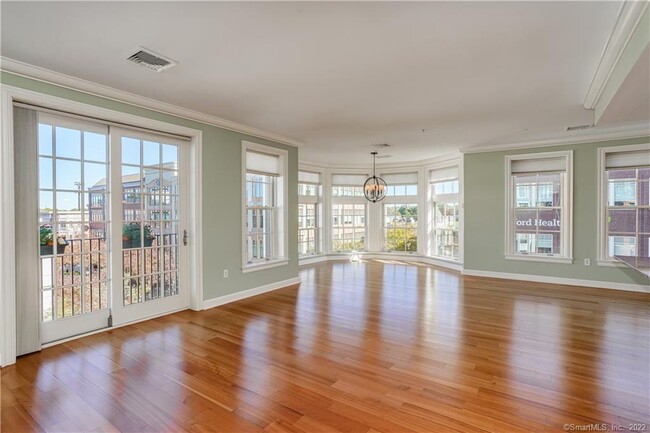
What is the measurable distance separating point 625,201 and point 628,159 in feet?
2.27

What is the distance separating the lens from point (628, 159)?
5430 millimetres

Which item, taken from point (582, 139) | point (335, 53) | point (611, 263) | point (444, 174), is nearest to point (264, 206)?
point (335, 53)

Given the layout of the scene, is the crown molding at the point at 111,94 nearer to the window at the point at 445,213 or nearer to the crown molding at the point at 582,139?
the crown molding at the point at 582,139

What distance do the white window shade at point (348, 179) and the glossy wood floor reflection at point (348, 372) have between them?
499 cm

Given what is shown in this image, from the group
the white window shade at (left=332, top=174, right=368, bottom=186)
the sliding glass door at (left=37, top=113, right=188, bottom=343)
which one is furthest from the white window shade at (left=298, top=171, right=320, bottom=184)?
the sliding glass door at (left=37, top=113, right=188, bottom=343)

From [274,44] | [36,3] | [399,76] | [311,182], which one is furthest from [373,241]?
[36,3]

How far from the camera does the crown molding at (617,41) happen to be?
6.75ft

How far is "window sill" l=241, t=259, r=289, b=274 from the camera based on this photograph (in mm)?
5105

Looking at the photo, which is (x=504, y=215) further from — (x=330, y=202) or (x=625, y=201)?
(x=330, y=202)

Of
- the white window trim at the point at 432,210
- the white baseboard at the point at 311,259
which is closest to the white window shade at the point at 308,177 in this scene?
the white baseboard at the point at 311,259

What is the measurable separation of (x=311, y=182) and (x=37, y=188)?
6.02 m

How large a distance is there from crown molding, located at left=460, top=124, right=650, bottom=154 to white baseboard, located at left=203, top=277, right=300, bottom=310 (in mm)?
4463

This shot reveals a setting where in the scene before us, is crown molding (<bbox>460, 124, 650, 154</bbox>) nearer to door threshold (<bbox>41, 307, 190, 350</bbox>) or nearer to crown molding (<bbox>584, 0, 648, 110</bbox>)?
crown molding (<bbox>584, 0, 648, 110</bbox>)

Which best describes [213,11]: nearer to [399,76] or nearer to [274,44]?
[274,44]
